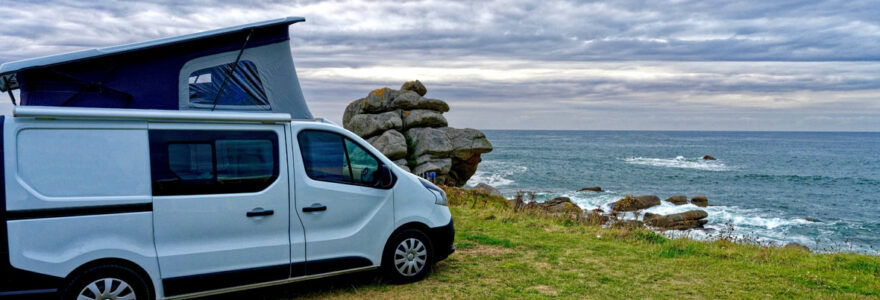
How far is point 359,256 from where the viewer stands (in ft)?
21.3

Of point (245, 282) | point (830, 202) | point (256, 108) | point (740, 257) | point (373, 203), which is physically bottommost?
point (830, 202)

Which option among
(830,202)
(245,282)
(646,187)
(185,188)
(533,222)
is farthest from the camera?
(646,187)

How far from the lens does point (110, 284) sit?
5.07 metres

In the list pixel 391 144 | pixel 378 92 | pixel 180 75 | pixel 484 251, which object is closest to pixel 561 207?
pixel 391 144

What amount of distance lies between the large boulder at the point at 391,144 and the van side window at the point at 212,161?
18.4 metres

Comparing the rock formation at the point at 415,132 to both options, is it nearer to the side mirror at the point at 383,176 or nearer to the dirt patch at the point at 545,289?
the dirt patch at the point at 545,289

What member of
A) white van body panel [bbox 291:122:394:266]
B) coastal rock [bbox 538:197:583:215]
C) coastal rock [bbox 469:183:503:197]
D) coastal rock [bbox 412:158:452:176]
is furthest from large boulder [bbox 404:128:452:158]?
white van body panel [bbox 291:122:394:266]

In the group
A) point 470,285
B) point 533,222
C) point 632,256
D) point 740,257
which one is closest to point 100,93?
point 470,285

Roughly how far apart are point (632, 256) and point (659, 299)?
2.20 m

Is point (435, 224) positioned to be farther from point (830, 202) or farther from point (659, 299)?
point (830, 202)

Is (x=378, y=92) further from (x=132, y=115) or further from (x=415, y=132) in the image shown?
(x=132, y=115)

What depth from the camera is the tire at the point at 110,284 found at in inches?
194

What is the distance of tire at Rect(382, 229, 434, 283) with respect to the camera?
6773mm

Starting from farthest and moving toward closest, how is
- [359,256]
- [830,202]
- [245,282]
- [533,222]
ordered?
[830,202] → [533,222] → [359,256] → [245,282]
